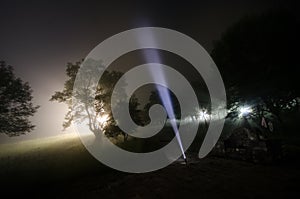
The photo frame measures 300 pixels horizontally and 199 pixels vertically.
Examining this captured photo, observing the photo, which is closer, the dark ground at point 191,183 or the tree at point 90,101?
the dark ground at point 191,183

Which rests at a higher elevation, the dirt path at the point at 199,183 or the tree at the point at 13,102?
the tree at the point at 13,102

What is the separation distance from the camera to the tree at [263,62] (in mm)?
18922

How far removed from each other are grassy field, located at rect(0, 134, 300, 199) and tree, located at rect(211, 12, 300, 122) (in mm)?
12764

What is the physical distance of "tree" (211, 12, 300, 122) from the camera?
62.1ft

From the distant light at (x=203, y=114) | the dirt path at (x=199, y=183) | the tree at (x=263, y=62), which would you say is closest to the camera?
the dirt path at (x=199, y=183)

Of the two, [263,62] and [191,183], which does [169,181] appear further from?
[263,62]

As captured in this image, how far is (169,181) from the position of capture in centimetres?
1010

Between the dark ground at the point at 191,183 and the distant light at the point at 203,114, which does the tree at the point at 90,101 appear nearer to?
the dark ground at the point at 191,183

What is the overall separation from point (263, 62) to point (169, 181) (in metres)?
17.2

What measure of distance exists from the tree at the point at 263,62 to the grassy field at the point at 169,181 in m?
12.8

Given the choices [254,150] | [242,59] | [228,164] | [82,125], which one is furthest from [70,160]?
[242,59]

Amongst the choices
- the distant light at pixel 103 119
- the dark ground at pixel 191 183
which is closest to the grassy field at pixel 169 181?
the dark ground at pixel 191 183

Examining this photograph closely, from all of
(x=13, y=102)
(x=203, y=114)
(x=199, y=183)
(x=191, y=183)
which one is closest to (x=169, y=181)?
(x=191, y=183)

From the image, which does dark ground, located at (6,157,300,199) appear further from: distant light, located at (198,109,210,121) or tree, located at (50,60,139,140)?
distant light, located at (198,109,210,121)
